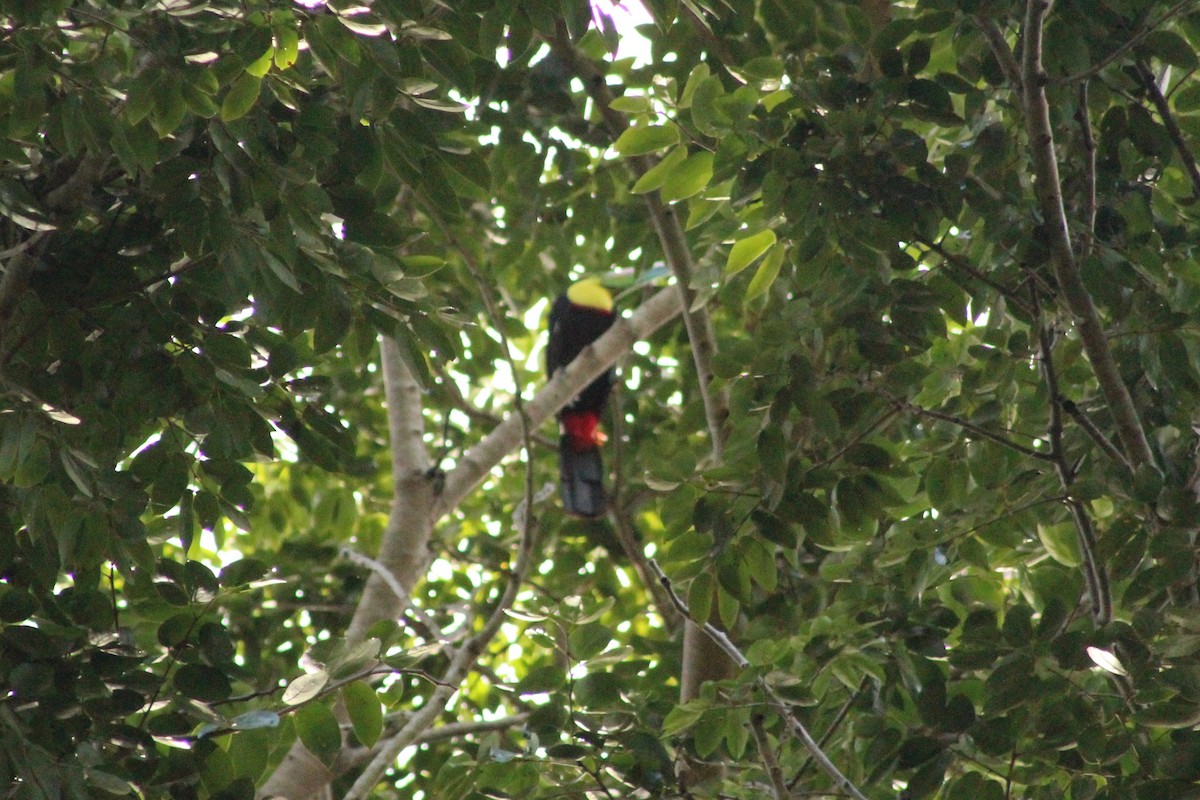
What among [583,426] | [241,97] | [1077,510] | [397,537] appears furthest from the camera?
[583,426]

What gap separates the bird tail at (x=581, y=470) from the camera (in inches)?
143

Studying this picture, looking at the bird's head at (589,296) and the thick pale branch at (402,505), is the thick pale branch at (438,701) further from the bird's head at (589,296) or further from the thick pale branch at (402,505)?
the bird's head at (589,296)

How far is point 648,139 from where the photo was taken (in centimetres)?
170

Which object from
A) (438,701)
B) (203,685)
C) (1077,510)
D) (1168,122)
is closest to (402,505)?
(438,701)

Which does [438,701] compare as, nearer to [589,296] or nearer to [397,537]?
[397,537]

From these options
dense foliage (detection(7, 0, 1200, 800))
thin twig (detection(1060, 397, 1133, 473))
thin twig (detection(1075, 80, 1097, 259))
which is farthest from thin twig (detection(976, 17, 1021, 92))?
thin twig (detection(1060, 397, 1133, 473))

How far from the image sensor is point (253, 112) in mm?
1502

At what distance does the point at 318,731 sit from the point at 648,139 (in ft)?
2.89

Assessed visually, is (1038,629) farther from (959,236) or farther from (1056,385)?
(959,236)

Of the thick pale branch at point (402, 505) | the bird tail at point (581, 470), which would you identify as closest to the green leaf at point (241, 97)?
the thick pale branch at point (402, 505)

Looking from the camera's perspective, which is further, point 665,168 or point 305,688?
point 665,168

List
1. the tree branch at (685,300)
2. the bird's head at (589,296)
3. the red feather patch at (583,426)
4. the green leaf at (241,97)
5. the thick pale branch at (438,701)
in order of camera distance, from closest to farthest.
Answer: the green leaf at (241,97) → the thick pale branch at (438,701) → the tree branch at (685,300) → the red feather patch at (583,426) → the bird's head at (589,296)

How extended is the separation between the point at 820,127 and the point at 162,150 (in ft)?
→ 2.73

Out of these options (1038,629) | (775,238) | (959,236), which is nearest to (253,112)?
(775,238)
